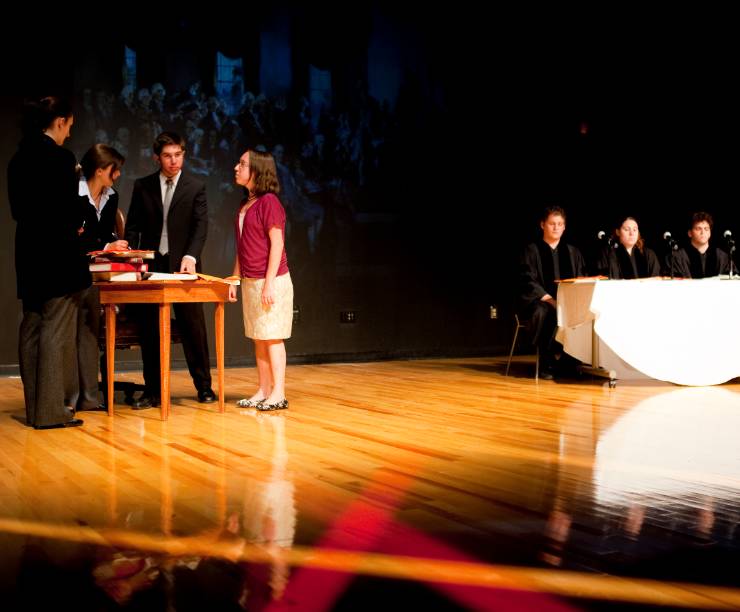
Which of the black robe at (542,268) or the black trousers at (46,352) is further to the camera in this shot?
the black robe at (542,268)

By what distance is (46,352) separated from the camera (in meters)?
3.79

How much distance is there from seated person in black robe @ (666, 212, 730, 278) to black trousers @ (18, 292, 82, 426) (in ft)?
15.2

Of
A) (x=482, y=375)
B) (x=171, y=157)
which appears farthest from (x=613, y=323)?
(x=171, y=157)

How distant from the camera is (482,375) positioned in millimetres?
6449

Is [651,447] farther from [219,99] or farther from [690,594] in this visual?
[219,99]

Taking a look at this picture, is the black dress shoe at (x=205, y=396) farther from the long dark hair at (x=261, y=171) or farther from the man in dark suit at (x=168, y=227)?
the long dark hair at (x=261, y=171)

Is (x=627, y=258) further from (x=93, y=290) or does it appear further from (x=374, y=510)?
(x=374, y=510)

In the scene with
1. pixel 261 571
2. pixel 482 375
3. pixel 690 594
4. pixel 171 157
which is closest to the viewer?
pixel 690 594

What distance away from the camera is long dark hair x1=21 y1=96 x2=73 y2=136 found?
3.74m

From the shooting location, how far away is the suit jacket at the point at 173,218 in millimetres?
4758

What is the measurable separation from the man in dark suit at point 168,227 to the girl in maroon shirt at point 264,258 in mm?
444

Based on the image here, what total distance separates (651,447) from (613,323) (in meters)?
2.17

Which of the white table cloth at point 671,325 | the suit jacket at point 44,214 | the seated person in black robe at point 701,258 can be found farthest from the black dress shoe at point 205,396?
the seated person in black robe at point 701,258

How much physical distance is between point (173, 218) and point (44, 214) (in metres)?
1.06
